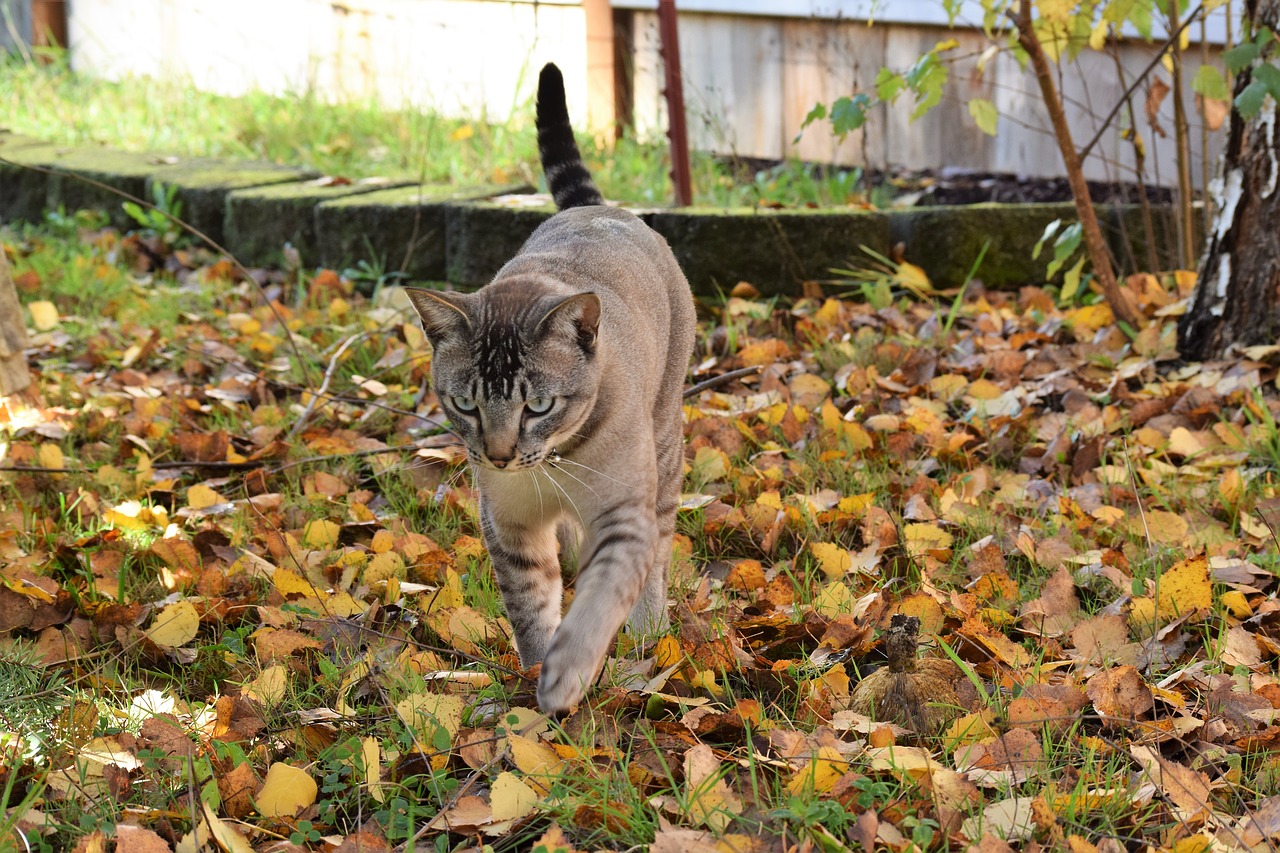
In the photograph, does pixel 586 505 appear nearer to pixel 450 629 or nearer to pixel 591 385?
pixel 591 385

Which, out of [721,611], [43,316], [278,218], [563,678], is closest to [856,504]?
[721,611]

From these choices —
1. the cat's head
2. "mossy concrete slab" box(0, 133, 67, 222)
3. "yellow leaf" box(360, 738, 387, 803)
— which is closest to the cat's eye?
the cat's head

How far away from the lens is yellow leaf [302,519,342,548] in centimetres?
334

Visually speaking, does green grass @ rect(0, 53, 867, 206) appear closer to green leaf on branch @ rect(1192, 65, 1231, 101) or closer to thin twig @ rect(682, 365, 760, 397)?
thin twig @ rect(682, 365, 760, 397)

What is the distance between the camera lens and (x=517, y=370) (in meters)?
2.66

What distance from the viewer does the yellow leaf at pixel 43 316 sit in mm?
5305

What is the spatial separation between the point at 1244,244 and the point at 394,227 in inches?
144

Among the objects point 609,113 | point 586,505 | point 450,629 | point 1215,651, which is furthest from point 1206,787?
point 609,113

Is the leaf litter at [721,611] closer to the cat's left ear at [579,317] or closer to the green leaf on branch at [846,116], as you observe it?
the cat's left ear at [579,317]

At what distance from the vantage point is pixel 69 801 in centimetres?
217

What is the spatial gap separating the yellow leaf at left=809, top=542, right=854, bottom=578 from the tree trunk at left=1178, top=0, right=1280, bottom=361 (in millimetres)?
2002

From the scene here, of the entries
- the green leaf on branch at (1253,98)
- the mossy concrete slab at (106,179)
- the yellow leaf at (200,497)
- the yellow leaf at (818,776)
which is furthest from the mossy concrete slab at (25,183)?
the yellow leaf at (818,776)

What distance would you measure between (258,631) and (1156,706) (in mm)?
1923

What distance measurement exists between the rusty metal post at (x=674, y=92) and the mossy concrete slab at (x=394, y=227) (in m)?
0.93
